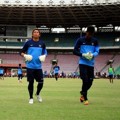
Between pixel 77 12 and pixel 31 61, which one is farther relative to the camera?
pixel 77 12

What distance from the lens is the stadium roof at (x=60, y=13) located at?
2207 inches

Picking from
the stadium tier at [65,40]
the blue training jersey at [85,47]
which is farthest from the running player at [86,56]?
the stadium tier at [65,40]

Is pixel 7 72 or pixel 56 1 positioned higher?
pixel 56 1

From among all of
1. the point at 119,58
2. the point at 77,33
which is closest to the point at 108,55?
the point at 119,58

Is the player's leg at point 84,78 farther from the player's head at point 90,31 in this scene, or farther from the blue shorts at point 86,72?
the player's head at point 90,31

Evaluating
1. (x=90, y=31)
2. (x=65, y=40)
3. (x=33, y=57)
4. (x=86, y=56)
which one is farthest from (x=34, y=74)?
(x=65, y=40)

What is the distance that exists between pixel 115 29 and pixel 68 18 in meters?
10.2

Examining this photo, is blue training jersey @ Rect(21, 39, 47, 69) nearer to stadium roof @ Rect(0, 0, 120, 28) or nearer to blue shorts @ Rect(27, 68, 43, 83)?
blue shorts @ Rect(27, 68, 43, 83)

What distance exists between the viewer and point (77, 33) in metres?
71.5

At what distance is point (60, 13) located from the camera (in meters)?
61.6

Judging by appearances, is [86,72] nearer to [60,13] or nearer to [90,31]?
[90,31]

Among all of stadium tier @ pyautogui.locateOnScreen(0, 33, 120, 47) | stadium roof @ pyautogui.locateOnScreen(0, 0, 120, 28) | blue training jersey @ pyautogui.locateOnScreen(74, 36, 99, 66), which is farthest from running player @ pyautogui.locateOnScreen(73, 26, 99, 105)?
stadium tier @ pyautogui.locateOnScreen(0, 33, 120, 47)

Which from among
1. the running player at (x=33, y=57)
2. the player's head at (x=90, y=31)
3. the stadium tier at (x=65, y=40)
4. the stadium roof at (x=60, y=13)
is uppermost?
the stadium roof at (x=60, y=13)

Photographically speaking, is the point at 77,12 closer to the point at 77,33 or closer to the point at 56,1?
the point at 56,1
